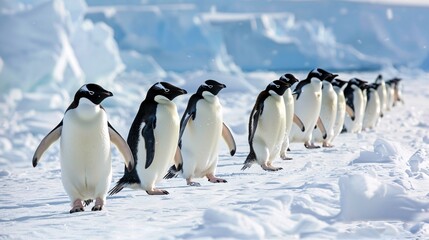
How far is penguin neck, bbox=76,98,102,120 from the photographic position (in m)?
2.70

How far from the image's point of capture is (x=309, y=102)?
16.1 feet

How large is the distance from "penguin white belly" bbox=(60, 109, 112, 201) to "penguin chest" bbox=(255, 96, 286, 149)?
52.4 inches

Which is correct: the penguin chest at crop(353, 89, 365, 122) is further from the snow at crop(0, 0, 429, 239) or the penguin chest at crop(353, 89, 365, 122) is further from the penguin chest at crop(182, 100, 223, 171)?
the penguin chest at crop(182, 100, 223, 171)

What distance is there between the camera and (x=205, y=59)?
32.6 metres

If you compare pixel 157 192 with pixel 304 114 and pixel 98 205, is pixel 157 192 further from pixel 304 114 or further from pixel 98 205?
pixel 304 114

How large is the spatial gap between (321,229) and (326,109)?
3.13m

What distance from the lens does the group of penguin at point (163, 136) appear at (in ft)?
8.91

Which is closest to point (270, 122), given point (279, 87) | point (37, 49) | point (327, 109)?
point (279, 87)

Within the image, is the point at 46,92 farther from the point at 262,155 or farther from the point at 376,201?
the point at 376,201

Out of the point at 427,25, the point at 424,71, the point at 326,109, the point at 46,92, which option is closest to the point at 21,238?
the point at 326,109

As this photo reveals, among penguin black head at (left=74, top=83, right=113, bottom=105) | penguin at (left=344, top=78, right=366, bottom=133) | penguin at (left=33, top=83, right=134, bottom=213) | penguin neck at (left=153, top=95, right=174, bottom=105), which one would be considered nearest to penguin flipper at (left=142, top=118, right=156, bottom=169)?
penguin neck at (left=153, top=95, right=174, bottom=105)

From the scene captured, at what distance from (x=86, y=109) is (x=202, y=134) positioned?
829 millimetres

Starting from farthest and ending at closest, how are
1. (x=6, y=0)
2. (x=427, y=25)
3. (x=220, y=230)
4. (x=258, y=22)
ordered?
(x=427, y=25)
(x=258, y=22)
(x=6, y=0)
(x=220, y=230)

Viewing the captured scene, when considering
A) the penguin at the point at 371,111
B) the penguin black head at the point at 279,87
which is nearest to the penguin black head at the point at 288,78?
the penguin black head at the point at 279,87
